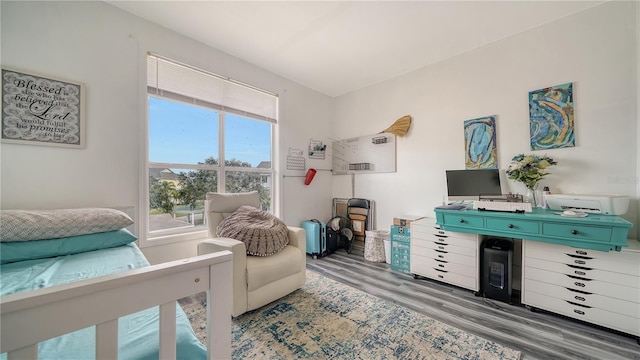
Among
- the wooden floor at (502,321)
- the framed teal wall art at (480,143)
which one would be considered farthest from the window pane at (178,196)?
the framed teal wall art at (480,143)

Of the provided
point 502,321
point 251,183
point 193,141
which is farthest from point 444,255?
point 193,141

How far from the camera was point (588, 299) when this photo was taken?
1746 mm

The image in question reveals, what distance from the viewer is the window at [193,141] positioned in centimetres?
240

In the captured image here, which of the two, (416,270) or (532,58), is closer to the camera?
(532,58)

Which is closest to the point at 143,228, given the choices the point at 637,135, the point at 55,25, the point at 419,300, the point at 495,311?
the point at 55,25

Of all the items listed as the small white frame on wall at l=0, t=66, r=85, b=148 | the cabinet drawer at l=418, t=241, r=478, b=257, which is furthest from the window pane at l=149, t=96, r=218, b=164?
the cabinet drawer at l=418, t=241, r=478, b=257

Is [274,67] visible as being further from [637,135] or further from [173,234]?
[637,135]

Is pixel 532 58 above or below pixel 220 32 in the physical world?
below

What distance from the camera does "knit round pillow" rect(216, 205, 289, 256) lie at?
79.2 inches

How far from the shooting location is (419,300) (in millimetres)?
2162

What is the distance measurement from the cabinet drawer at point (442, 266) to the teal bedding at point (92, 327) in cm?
243

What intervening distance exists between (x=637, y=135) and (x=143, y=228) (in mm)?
4532

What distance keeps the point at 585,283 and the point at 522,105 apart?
1743 millimetres

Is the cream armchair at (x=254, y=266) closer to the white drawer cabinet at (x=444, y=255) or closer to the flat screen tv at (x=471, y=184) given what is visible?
the white drawer cabinet at (x=444, y=255)
